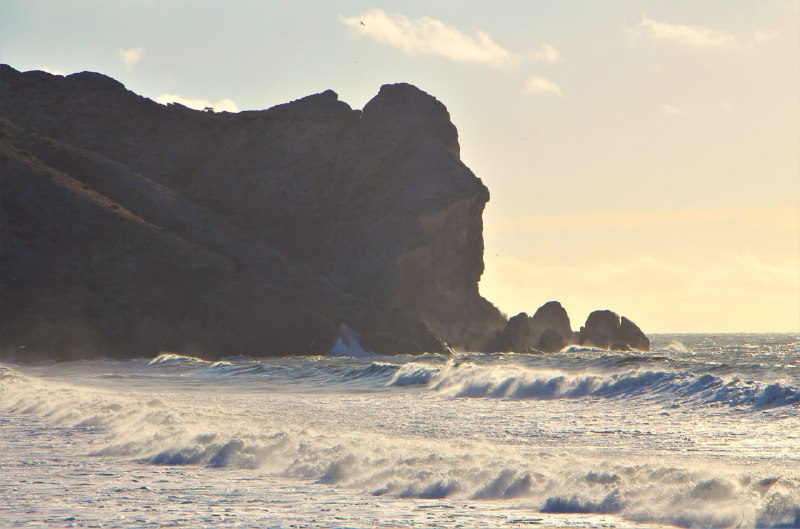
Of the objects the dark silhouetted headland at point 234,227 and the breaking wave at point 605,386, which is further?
the dark silhouetted headland at point 234,227

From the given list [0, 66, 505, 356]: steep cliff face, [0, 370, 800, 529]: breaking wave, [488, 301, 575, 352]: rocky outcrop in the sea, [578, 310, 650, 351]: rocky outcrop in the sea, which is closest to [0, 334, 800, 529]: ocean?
[0, 370, 800, 529]: breaking wave

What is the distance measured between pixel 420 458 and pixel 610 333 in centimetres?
11873

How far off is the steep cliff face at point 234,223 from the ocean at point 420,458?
66.4m

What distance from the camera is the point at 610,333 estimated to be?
133 metres

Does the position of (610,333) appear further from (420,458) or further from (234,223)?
(420,458)

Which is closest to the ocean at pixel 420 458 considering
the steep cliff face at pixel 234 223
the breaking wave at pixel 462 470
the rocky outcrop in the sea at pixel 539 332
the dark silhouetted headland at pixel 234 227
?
the breaking wave at pixel 462 470

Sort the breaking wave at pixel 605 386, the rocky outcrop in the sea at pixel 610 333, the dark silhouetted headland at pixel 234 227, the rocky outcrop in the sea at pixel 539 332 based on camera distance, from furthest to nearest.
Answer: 1. the rocky outcrop in the sea at pixel 610 333
2. the rocky outcrop in the sea at pixel 539 332
3. the dark silhouetted headland at pixel 234 227
4. the breaking wave at pixel 605 386

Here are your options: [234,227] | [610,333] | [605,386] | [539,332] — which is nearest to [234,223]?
[234,227]

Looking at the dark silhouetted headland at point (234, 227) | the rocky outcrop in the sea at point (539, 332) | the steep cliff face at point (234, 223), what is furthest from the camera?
the rocky outcrop in the sea at point (539, 332)

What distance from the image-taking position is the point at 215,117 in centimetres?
15850

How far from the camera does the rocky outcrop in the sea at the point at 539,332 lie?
12400 cm

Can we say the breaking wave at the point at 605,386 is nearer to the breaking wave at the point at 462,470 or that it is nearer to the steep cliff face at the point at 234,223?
the breaking wave at the point at 462,470

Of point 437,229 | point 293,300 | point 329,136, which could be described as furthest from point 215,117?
point 293,300

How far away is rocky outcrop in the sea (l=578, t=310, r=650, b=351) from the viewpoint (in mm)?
131125
